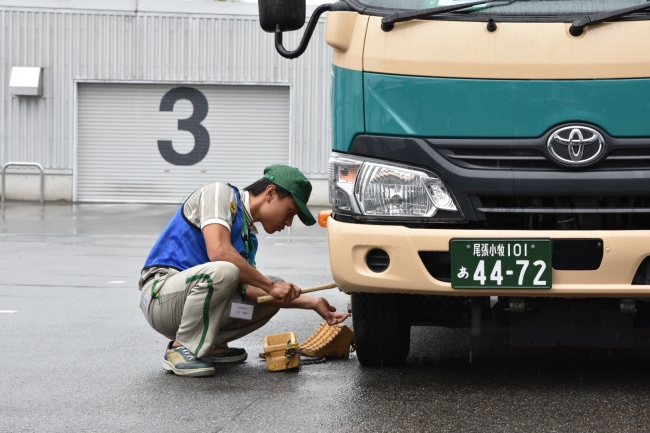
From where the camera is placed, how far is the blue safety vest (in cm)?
503

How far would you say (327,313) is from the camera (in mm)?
5051

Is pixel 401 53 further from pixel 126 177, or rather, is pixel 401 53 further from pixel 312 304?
pixel 126 177

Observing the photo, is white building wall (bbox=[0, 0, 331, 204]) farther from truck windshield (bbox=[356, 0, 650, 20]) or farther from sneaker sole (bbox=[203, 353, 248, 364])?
truck windshield (bbox=[356, 0, 650, 20])

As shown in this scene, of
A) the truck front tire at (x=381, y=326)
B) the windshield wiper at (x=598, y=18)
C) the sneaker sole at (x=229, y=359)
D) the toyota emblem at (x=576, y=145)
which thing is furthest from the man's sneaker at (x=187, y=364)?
the windshield wiper at (x=598, y=18)

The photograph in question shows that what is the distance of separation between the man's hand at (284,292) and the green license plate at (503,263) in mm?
1056

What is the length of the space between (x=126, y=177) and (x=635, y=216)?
62.5ft

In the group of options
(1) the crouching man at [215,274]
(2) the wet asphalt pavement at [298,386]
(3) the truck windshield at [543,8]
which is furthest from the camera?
(1) the crouching man at [215,274]

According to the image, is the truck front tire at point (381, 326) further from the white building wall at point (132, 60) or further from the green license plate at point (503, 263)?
the white building wall at point (132, 60)

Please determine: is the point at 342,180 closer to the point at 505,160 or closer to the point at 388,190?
the point at 388,190

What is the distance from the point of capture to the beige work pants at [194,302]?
15.6 feet

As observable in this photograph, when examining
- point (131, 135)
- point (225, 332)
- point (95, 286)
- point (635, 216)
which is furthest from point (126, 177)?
point (635, 216)

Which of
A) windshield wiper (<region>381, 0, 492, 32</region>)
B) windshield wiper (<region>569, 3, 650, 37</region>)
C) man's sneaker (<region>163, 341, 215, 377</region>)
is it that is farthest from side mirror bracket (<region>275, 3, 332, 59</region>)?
man's sneaker (<region>163, 341, 215, 377</region>)

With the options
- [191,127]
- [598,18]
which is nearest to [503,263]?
[598,18]

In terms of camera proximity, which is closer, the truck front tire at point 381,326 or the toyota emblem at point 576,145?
the toyota emblem at point 576,145
